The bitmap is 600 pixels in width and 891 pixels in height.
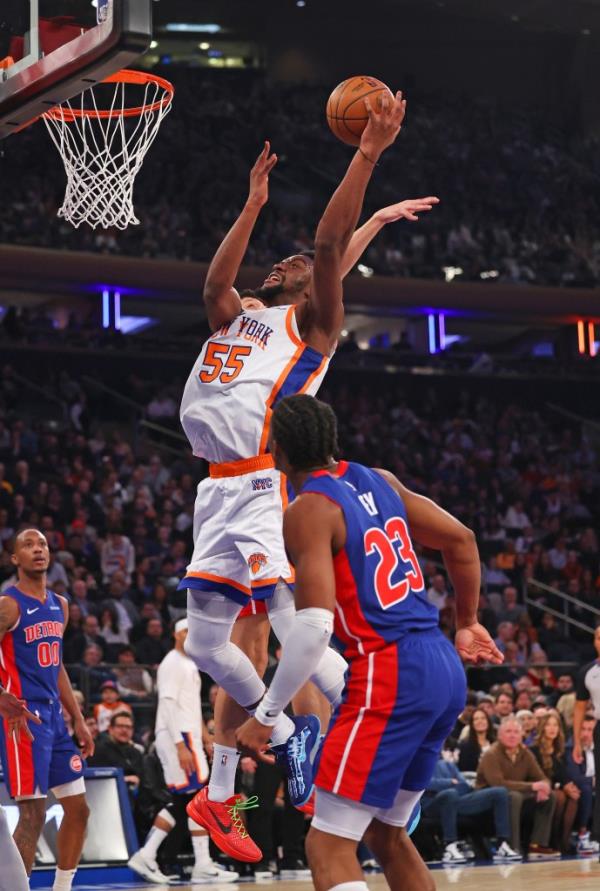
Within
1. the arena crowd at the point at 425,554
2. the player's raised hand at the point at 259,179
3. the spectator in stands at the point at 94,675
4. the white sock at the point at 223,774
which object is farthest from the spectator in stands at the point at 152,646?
the player's raised hand at the point at 259,179

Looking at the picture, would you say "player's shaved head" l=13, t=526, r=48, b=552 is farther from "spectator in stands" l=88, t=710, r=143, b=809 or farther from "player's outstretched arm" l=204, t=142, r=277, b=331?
"spectator in stands" l=88, t=710, r=143, b=809

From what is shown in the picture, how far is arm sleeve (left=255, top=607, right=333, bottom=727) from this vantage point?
192 inches

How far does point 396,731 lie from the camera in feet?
16.2

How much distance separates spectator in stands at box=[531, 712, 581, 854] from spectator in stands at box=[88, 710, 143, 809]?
4.49 metres

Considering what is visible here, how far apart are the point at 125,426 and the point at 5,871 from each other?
811 inches

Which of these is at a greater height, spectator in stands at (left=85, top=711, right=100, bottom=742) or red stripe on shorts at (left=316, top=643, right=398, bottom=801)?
red stripe on shorts at (left=316, top=643, right=398, bottom=801)

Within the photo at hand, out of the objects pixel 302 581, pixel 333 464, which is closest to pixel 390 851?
pixel 302 581

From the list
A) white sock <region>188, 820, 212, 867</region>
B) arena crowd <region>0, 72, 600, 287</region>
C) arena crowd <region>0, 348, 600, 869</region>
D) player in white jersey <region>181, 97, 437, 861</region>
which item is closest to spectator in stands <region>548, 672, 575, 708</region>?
arena crowd <region>0, 348, 600, 869</region>

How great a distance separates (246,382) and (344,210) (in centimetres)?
98

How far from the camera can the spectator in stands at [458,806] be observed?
13.6 metres

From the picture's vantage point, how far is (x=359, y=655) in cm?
505

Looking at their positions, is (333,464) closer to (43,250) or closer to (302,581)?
(302,581)

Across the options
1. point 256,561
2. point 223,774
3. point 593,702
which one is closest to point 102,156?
point 256,561

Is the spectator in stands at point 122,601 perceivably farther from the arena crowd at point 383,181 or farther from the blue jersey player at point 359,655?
the blue jersey player at point 359,655
